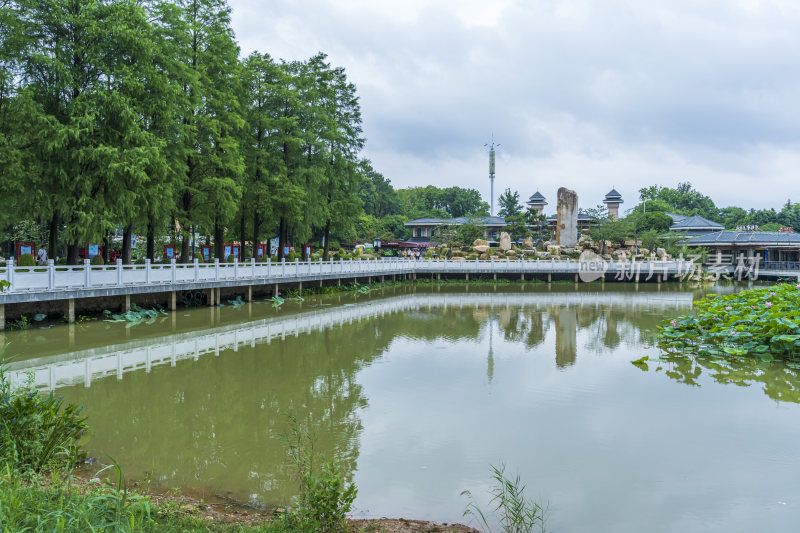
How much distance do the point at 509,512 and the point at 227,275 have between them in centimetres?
1775

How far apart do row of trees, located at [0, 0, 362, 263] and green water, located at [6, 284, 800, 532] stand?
4.41m

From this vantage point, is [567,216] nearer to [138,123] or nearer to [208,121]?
[208,121]

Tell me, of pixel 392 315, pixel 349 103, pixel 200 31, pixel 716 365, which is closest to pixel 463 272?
pixel 349 103

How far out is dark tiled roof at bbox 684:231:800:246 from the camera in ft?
144

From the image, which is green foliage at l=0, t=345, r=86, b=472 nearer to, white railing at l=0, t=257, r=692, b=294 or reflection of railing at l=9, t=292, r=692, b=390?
reflection of railing at l=9, t=292, r=692, b=390

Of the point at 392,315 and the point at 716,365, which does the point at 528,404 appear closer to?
the point at 716,365

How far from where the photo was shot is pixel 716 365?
12.0m

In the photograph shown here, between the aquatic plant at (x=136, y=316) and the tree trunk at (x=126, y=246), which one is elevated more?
the tree trunk at (x=126, y=246)

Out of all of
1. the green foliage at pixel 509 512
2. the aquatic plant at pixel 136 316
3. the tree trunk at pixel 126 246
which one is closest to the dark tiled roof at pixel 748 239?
the aquatic plant at pixel 136 316

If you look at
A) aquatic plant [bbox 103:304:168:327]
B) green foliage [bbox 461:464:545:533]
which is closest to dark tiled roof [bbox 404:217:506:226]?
aquatic plant [bbox 103:304:168:327]

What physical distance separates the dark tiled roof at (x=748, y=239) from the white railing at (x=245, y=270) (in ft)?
30.4

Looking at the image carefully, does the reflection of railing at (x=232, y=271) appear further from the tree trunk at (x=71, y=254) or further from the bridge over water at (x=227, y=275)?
the tree trunk at (x=71, y=254)

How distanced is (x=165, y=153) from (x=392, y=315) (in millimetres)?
9934

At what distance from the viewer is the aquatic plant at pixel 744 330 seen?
491 inches
